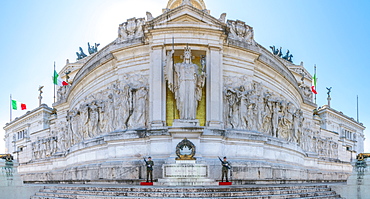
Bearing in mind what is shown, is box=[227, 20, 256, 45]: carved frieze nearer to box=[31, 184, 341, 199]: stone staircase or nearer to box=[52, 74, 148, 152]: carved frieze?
box=[52, 74, 148, 152]: carved frieze

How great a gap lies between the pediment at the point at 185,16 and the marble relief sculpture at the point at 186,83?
189 cm

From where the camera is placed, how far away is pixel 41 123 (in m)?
50.4

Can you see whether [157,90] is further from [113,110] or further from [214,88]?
[113,110]

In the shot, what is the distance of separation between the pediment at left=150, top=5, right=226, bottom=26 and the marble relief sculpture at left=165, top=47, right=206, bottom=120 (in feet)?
6.19

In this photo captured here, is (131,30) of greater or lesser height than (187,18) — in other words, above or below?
below

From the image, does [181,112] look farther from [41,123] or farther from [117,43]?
[41,123]

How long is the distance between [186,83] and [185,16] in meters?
3.99

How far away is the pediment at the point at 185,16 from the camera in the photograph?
23.9 metres

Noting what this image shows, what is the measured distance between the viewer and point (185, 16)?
Result: 78.7ft

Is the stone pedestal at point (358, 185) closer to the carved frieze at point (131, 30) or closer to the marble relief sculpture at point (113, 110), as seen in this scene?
the marble relief sculpture at point (113, 110)

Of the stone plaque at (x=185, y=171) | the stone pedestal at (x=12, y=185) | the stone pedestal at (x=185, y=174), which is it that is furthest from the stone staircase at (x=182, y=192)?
the stone plaque at (x=185, y=171)

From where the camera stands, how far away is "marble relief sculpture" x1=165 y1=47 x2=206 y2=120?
2272cm

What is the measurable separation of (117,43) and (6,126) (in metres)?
46.4

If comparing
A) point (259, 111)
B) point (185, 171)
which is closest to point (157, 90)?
point (185, 171)
